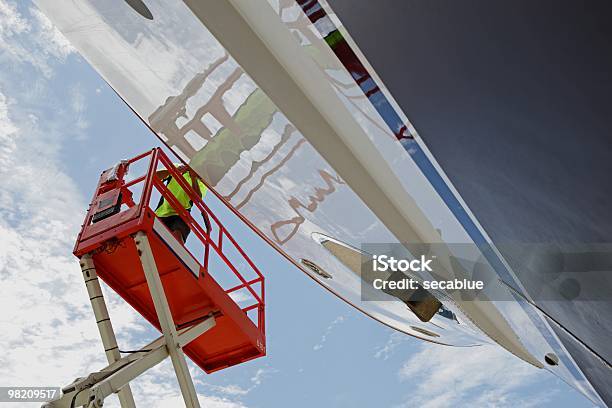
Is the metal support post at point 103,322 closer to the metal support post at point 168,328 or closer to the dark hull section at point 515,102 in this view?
the metal support post at point 168,328

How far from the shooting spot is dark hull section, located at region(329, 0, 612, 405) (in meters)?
1.23

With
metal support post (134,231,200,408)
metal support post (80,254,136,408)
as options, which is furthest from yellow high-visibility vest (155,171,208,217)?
metal support post (134,231,200,408)

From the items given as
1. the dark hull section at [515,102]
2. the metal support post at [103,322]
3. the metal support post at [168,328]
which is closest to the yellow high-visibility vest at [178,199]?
the metal support post at [103,322]

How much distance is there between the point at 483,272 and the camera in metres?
2.86

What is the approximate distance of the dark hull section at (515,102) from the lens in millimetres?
1227

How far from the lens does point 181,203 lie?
463 centimetres

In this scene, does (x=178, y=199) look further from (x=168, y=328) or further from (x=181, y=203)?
(x=168, y=328)

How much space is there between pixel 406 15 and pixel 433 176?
0.80 meters

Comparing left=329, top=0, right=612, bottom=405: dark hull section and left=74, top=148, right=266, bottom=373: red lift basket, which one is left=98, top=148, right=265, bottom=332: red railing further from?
left=329, top=0, right=612, bottom=405: dark hull section

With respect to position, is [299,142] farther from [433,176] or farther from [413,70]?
[413,70]

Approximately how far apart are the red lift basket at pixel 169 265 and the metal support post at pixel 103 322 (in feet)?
0.51

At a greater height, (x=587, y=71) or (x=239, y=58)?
(x=239, y=58)

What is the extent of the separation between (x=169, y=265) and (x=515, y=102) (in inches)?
118

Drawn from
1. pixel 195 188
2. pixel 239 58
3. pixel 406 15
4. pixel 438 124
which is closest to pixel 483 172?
pixel 438 124
